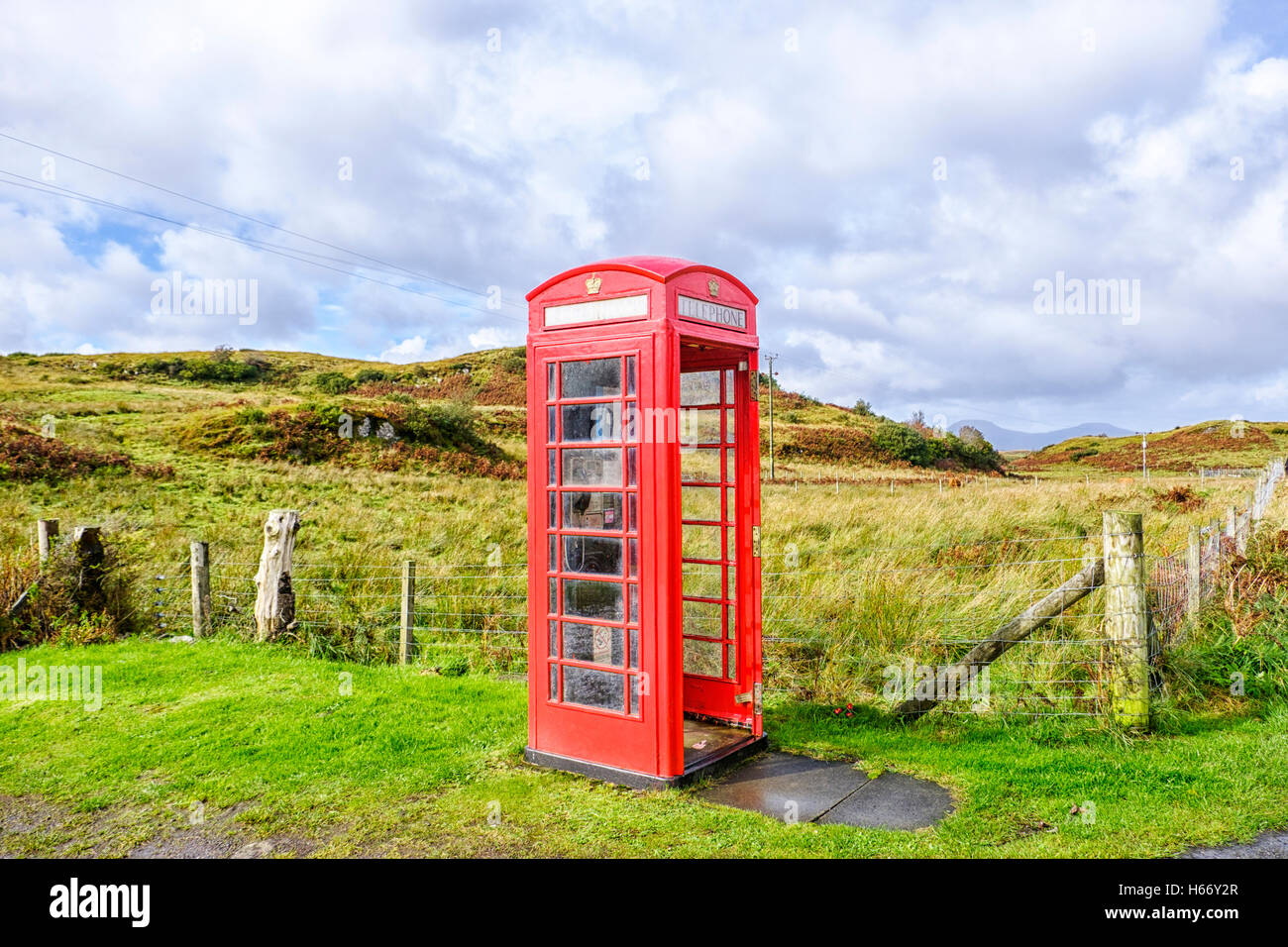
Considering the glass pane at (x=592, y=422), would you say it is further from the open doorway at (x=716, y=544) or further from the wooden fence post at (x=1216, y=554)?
the wooden fence post at (x=1216, y=554)

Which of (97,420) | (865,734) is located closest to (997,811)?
(865,734)

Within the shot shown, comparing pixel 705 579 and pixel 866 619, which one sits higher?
pixel 705 579

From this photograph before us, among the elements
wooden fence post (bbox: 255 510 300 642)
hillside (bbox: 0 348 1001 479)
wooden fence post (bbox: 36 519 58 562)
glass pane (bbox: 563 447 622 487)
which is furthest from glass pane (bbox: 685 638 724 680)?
hillside (bbox: 0 348 1001 479)

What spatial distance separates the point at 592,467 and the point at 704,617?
167 cm

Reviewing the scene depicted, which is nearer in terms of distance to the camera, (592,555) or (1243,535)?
(592,555)

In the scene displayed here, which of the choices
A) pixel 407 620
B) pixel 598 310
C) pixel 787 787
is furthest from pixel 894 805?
pixel 407 620

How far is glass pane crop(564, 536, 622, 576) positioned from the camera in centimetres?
496

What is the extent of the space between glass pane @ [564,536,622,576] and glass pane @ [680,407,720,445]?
112cm

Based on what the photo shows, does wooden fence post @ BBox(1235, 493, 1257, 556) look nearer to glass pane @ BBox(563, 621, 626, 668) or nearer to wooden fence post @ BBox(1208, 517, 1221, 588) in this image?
wooden fence post @ BBox(1208, 517, 1221, 588)

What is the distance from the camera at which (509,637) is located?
8.48 meters

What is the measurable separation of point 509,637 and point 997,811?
525 centimetres

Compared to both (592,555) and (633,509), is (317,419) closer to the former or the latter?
(592,555)

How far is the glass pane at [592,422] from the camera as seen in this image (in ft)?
16.1

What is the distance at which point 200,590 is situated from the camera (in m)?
9.43
